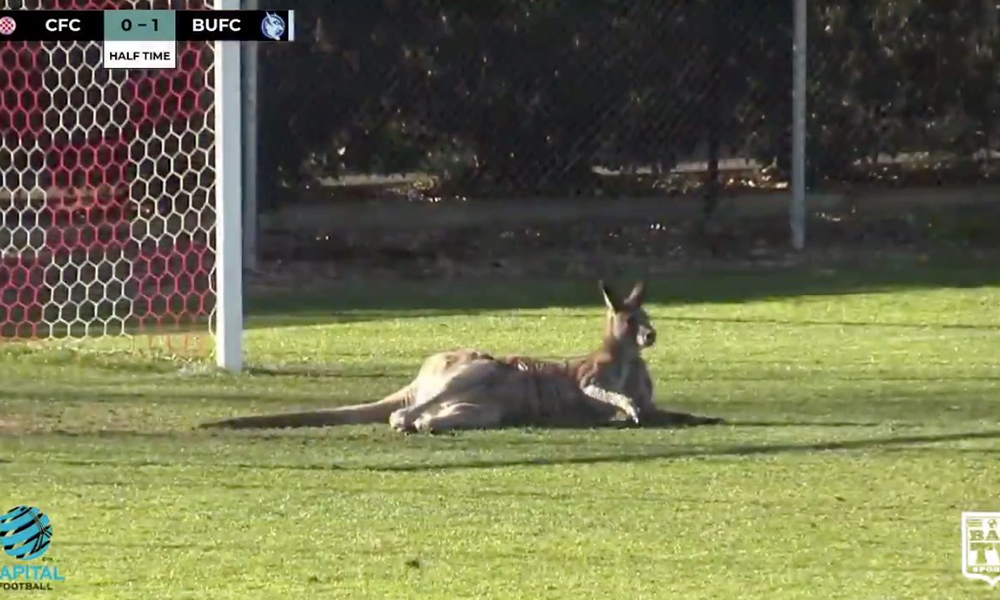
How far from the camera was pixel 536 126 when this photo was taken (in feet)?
42.1

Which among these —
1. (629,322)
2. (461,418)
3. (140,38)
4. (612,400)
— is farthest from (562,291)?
(461,418)

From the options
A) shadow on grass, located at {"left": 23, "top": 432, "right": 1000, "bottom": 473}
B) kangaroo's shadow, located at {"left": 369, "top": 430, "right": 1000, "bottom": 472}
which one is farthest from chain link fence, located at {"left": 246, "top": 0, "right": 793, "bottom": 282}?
kangaroo's shadow, located at {"left": 369, "top": 430, "right": 1000, "bottom": 472}

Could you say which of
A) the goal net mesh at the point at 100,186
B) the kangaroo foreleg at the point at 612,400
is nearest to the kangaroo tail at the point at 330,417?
the kangaroo foreleg at the point at 612,400

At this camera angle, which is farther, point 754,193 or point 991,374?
point 754,193

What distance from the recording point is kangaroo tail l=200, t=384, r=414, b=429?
23.0ft

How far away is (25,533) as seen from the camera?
5.24 meters

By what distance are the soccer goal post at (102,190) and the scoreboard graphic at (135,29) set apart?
0.79 ft

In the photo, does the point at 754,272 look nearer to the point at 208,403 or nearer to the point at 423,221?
the point at 423,221

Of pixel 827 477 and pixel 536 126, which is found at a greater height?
pixel 536 126

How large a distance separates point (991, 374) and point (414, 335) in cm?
253

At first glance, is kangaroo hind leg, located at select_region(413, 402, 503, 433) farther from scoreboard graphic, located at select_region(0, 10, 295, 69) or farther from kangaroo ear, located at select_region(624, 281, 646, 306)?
scoreboard graphic, located at select_region(0, 10, 295, 69)

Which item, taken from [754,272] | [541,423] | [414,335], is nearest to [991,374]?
[541,423]

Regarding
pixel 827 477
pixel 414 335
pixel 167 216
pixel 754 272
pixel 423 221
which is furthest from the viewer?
pixel 423 221

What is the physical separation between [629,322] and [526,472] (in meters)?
1.35
